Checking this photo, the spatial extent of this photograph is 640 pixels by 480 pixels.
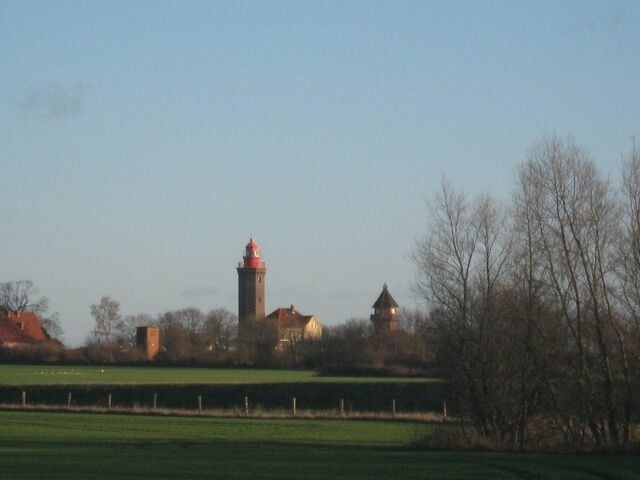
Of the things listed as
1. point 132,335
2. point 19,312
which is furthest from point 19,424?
point 132,335

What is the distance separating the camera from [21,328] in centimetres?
12525

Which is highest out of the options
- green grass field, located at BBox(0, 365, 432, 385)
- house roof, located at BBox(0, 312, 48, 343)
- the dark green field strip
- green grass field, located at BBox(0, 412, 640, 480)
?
house roof, located at BBox(0, 312, 48, 343)

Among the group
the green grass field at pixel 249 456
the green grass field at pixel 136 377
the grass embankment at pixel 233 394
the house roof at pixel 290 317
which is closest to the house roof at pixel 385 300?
the house roof at pixel 290 317

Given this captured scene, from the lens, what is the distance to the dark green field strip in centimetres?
6494

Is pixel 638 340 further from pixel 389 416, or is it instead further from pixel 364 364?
pixel 364 364

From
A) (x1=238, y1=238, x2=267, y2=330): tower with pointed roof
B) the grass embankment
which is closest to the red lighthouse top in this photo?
(x1=238, y1=238, x2=267, y2=330): tower with pointed roof

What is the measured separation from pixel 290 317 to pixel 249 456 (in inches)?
5137

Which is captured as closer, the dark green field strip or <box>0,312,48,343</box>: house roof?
the dark green field strip

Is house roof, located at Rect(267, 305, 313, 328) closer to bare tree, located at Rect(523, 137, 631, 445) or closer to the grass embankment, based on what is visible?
the grass embankment

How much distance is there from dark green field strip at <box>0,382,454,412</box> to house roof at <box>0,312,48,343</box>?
168 ft

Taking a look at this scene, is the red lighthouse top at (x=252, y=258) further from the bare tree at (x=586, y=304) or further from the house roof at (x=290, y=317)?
the bare tree at (x=586, y=304)

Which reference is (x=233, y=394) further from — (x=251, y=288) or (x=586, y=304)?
(x=251, y=288)

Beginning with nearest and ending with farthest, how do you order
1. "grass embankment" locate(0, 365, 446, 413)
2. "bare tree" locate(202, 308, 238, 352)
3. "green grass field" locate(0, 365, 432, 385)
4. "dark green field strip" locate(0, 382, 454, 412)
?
"grass embankment" locate(0, 365, 446, 413) < "dark green field strip" locate(0, 382, 454, 412) < "green grass field" locate(0, 365, 432, 385) < "bare tree" locate(202, 308, 238, 352)

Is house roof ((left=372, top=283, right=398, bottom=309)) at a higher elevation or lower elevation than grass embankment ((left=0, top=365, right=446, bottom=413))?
higher
